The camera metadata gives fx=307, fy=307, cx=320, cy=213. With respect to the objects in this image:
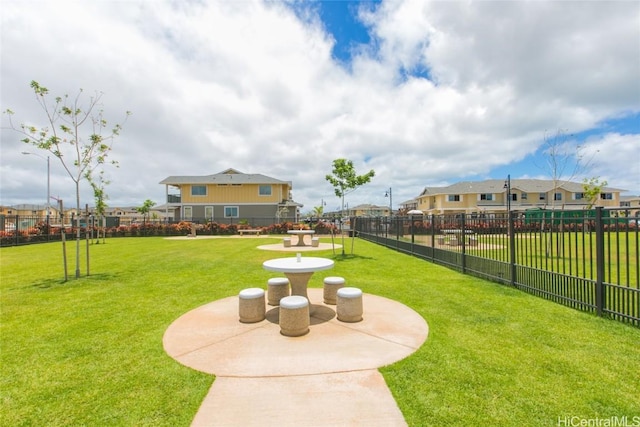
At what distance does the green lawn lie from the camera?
313 centimetres

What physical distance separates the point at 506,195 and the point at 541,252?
4771 cm

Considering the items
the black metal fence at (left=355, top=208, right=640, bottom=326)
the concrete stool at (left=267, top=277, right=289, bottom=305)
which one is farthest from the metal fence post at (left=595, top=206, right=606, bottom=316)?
the concrete stool at (left=267, top=277, right=289, bottom=305)

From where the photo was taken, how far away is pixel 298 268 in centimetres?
552

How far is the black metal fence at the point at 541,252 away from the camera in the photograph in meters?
5.62

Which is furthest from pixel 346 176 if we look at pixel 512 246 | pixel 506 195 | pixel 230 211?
pixel 506 195

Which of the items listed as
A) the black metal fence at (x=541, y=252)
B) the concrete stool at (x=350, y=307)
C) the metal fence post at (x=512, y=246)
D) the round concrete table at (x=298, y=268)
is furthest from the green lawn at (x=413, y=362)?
the round concrete table at (x=298, y=268)

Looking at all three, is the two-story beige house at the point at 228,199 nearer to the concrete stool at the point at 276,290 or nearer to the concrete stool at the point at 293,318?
the concrete stool at the point at 276,290

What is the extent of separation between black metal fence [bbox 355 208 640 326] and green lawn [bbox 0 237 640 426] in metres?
0.44

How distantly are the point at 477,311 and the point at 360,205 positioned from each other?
318ft

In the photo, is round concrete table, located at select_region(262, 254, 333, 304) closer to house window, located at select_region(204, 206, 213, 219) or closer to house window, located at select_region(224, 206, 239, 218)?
house window, located at select_region(224, 206, 239, 218)

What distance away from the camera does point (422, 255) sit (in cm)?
1324

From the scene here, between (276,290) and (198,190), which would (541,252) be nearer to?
(276,290)

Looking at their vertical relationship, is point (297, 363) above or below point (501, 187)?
below

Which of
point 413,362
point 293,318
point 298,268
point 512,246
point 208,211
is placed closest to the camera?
point 413,362
